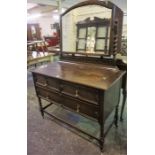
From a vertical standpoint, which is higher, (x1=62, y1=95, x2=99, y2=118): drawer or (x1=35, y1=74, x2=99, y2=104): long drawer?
(x1=35, y1=74, x2=99, y2=104): long drawer

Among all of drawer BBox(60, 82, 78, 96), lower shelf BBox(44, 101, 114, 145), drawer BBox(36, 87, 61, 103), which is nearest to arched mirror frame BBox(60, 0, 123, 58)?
drawer BBox(60, 82, 78, 96)

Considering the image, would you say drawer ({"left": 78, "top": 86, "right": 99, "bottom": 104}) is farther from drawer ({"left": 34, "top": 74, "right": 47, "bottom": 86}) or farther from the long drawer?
drawer ({"left": 34, "top": 74, "right": 47, "bottom": 86})

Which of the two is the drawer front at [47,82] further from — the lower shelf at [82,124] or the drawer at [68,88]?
the lower shelf at [82,124]

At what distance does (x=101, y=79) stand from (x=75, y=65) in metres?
0.57

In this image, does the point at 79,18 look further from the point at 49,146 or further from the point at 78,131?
the point at 49,146

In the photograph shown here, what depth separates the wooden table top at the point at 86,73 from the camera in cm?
135

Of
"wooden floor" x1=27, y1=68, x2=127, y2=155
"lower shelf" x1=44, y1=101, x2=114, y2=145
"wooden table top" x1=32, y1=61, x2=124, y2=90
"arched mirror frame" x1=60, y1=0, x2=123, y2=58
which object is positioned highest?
"arched mirror frame" x1=60, y1=0, x2=123, y2=58

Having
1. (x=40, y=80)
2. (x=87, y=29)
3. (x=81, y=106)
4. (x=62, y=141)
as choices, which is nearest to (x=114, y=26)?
(x=87, y=29)

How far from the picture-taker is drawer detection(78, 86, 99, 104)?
1.35 metres

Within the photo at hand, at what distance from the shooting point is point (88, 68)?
5.72 feet

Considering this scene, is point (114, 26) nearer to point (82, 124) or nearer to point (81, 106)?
point (81, 106)

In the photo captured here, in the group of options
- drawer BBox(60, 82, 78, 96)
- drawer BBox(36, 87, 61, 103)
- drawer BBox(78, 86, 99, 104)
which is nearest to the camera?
drawer BBox(78, 86, 99, 104)
